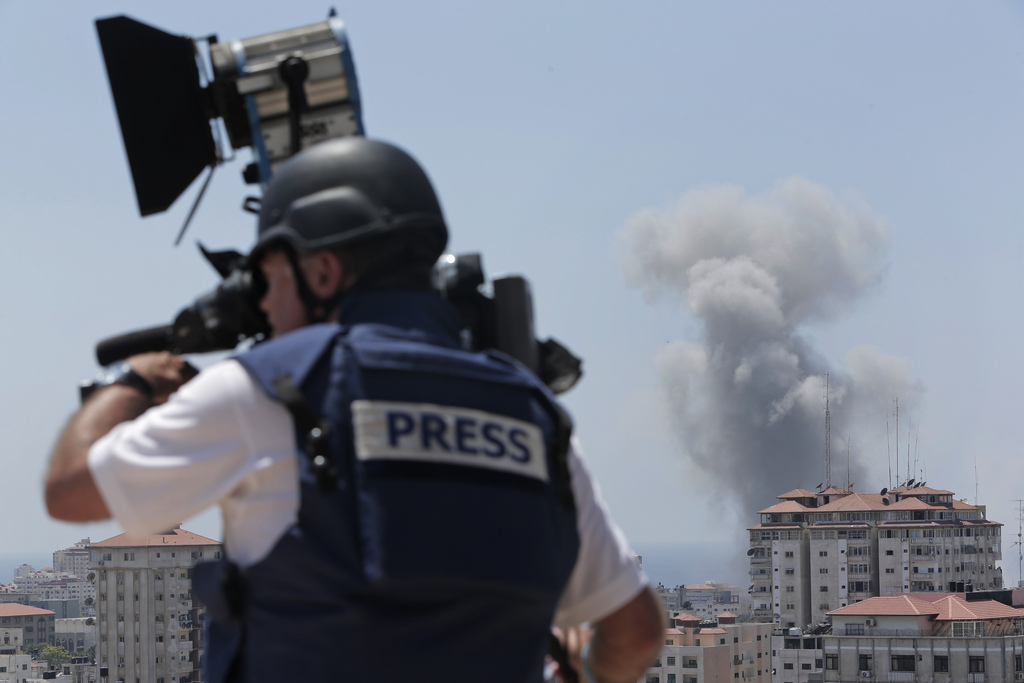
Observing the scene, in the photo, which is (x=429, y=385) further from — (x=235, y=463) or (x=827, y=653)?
(x=827, y=653)

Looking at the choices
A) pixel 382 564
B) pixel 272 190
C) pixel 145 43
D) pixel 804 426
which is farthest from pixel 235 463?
pixel 804 426

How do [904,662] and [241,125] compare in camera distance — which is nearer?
[241,125]

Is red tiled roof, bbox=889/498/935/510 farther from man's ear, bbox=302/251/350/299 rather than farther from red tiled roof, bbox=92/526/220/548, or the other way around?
man's ear, bbox=302/251/350/299

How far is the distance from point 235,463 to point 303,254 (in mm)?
322

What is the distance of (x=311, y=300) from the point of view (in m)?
1.57

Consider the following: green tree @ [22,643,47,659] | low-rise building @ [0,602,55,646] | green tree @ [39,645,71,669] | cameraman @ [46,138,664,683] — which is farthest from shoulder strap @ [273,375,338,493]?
low-rise building @ [0,602,55,646]

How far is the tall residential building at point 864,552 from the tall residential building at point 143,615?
99.8 ft

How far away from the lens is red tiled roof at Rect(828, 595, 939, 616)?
51.4m

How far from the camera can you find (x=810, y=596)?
67438 mm

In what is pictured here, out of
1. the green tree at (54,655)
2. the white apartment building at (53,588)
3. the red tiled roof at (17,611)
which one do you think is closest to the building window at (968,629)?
the green tree at (54,655)

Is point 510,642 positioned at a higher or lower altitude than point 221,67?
lower

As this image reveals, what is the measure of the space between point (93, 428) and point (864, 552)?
68.7 m

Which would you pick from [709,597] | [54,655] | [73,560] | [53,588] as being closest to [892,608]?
[54,655]

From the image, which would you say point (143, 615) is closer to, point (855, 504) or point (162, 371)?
point (855, 504)
